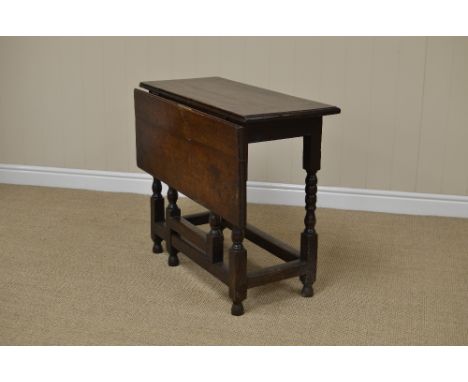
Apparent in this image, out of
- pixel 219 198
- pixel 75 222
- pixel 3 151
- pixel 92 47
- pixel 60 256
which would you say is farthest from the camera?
pixel 3 151

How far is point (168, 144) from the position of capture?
10.2 feet

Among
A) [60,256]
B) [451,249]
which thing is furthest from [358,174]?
[60,256]

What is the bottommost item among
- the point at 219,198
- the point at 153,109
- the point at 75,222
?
the point at 75,222

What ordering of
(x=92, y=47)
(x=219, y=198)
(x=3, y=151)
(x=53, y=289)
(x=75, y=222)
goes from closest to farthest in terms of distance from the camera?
(x=219, y=198) → (x=53, y=289) → (x=75, y=222) → (x=92, y=47) → (x=3, y=151)

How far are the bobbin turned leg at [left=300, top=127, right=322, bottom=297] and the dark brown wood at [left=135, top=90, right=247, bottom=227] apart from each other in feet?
1.07

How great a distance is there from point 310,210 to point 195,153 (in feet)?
1.66

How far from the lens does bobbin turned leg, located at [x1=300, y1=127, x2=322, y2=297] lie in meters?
2.82

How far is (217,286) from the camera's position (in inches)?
124

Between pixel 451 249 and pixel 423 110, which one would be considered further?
pixel 423 110

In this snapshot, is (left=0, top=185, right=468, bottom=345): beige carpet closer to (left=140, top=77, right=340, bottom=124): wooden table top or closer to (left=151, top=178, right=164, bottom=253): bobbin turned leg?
(left=151, top=178, right=164, bottom=253): bobbin turned leg

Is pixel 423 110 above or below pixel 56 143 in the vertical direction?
above

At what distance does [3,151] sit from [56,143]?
0.37m

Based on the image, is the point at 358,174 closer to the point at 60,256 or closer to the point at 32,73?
the point at 60,256

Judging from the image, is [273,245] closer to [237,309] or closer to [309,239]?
[309,239]
